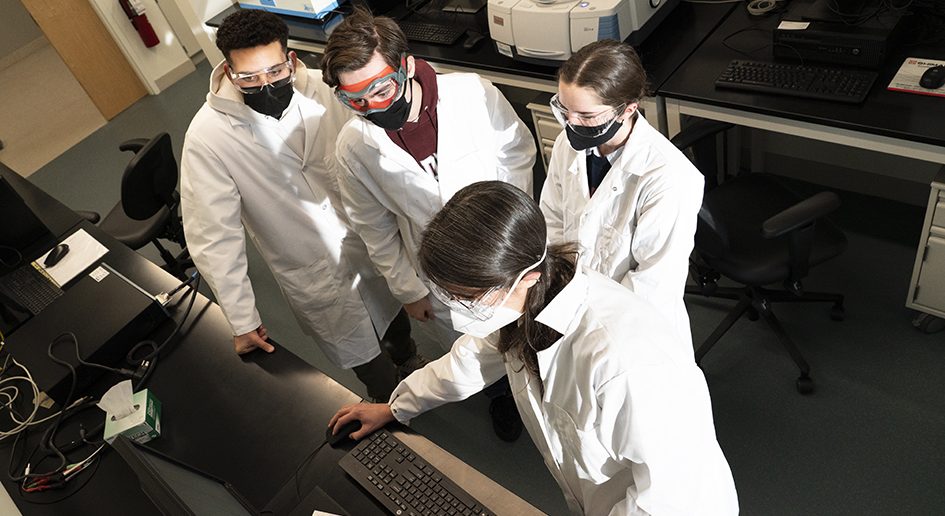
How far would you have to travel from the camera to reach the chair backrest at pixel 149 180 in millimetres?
2428

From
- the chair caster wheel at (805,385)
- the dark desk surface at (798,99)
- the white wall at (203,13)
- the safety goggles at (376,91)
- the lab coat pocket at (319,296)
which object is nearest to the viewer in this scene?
the safety goggles at (376,91)

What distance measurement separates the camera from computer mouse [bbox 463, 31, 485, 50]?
8.69 feet

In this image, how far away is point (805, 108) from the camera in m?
1.90

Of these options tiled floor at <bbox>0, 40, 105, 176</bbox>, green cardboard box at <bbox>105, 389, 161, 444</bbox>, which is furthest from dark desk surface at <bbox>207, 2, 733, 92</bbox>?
tiled floor at <bbox>0, 40, 105, 176</bbox>

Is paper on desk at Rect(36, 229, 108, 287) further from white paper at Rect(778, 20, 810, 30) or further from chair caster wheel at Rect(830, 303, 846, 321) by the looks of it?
chair caster wheel at Rect(830, 303, 846, 321)

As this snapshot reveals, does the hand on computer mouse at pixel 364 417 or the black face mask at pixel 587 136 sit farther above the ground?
the black face mask at pixel 587 136

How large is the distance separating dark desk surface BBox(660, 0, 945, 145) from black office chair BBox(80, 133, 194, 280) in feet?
6.22

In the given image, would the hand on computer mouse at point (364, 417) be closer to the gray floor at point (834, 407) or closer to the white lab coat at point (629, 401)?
the white lab coat at point (629, 401)

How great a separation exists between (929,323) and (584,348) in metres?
1.69

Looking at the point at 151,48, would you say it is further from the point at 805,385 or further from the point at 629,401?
the point at 629,401

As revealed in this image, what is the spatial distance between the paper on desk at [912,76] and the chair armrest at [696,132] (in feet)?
1.53

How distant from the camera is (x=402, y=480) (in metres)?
1.29

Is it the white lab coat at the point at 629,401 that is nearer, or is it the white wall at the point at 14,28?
the white lab coat at the point at 629,401

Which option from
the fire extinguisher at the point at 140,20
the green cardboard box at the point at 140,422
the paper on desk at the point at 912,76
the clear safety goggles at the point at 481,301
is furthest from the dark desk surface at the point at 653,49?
the fire extinguisher at the point at 140,20
